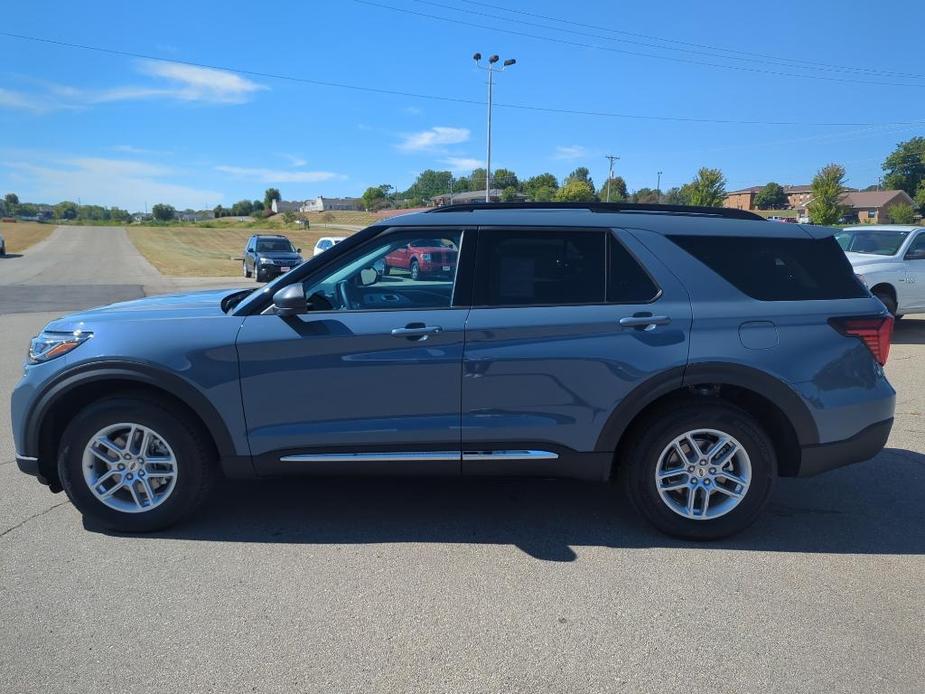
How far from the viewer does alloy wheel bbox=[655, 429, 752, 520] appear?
143 inches

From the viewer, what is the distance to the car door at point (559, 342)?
3498mm

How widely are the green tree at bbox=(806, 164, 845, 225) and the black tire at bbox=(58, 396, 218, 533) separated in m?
57.2

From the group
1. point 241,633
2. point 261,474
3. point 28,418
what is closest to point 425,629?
point 241,633

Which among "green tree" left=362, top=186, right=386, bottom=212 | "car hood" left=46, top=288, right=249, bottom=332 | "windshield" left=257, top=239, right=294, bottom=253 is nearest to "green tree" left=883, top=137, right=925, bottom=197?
"green tree" left=362, top=186, right=386, bottom=212

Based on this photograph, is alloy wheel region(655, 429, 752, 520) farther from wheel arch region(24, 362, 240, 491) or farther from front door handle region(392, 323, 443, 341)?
wheel arch region(24, 362, 240, 491)

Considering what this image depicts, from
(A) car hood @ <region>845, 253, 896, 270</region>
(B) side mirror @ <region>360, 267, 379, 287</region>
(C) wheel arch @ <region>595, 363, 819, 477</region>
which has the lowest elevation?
(C) wheel arch @ <region>595, 363, 819, 477</region>

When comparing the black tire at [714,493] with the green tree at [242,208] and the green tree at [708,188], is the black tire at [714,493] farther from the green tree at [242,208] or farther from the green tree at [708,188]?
the green tree at [242,208]

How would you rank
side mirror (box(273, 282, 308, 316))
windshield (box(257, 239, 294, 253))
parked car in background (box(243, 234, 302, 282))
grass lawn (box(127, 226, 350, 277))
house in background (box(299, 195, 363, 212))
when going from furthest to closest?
house in background (box(299, 195, 363, 212)), grass lawn (box(127, 226, 350, 277)), windshield (box(257, 239, 294, 253)), parked car in background (box(243, 234, 302, 282)), side mirror (box(273, 282, 308, 316))

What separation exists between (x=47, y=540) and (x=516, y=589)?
2637 mm

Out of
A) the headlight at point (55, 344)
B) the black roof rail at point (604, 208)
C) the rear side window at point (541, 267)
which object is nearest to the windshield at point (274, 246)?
the headlight at point (55, 344)

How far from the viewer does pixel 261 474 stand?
3.62 m

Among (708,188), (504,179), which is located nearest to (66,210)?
(504,179)

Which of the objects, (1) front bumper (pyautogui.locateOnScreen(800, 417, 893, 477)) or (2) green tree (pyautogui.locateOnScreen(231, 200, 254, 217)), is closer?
(1) front bumper (pyautogui.locateOnScreen(800, 417, 893, 477))

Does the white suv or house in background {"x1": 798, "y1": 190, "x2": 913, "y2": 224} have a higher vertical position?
house in background {"x1": 798, "y1": 190, "x2": 913, "y2": 224}
